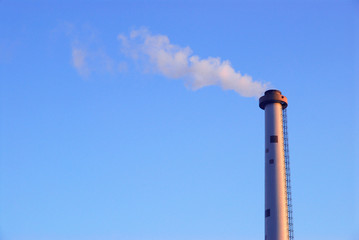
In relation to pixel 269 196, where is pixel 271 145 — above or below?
→ above

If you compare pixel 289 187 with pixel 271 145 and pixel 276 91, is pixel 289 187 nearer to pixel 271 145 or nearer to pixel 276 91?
pixel 271 145

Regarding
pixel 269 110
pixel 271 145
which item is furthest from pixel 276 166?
pixel 269 110

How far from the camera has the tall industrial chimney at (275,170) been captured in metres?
54.1

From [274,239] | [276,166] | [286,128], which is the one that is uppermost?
[286,128]

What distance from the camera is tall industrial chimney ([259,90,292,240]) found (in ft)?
178

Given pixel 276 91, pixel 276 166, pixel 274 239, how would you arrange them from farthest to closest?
pixel 276 91 < pixel 276 166 < pixel 274 239

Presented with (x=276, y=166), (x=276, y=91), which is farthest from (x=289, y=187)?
(x=276, y=91)

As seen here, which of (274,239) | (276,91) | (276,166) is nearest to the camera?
(274,239)

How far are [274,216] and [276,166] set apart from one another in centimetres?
590

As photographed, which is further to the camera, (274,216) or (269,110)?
(269,110)

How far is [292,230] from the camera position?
55.0 meters

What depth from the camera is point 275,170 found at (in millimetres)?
56656

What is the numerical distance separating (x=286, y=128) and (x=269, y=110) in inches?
119

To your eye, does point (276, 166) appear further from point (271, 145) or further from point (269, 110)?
point (269, 110)
